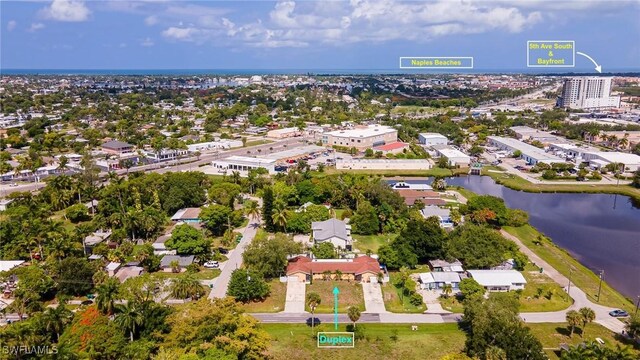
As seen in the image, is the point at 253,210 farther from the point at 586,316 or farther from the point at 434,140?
the point at 434,140

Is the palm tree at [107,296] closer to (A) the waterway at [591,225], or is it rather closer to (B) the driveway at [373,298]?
(B) the driveway at [373,298]

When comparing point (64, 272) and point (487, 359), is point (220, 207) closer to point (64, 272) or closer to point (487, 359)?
point (64, 272)

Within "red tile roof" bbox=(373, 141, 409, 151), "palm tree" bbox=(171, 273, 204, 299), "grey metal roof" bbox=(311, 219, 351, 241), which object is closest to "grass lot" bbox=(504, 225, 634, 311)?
"grey metal roof" bbox=(311, 219, 351, 241)

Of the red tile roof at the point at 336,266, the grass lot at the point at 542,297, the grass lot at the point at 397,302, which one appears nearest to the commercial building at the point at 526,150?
the grass lot at the point at 542,297

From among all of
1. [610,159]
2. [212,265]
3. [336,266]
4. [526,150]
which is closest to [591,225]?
[610,159]

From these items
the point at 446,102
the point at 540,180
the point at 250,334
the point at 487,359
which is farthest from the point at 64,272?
the point at 446,102

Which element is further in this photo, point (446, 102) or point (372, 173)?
point (446, 102)

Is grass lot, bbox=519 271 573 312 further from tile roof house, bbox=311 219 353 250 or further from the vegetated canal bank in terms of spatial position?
tile roof house, bbox=311 219 353 250

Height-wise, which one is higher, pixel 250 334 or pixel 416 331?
pixel 250 334
